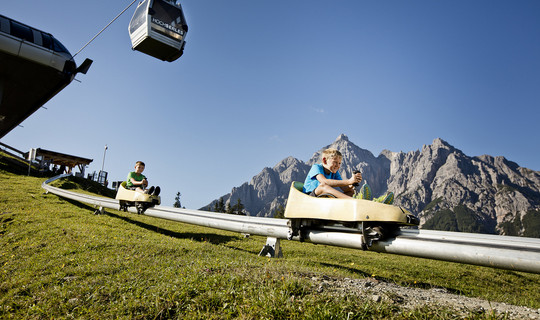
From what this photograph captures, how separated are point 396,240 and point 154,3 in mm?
15953

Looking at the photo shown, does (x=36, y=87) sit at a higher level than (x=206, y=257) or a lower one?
higher

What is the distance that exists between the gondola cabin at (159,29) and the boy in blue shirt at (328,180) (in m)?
12.5

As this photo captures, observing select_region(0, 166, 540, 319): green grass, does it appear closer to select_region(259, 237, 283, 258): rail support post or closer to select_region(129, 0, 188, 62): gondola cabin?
select_region(259, 237, 283, 258): rail support post

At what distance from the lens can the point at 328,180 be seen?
4.66 metres

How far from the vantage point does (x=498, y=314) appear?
8.80 feet

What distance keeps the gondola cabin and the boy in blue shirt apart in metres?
12.5

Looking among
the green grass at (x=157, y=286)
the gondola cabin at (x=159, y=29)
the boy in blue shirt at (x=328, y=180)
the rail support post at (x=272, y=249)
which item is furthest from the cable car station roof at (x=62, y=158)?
the boy in blue shirt at (x=328, y=180)

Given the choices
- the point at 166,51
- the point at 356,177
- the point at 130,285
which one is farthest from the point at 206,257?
the point at 166,51

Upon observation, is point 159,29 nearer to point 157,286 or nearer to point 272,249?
point 272,249

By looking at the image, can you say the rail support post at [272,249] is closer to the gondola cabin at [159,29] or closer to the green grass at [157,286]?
the green grass at [157,286]

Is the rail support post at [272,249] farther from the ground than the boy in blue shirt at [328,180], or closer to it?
closer to it

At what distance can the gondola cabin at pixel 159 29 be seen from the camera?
Answer: 14102 millimetres

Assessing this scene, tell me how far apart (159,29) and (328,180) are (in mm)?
13324

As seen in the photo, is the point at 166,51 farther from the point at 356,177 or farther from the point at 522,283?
the point at 522,283
